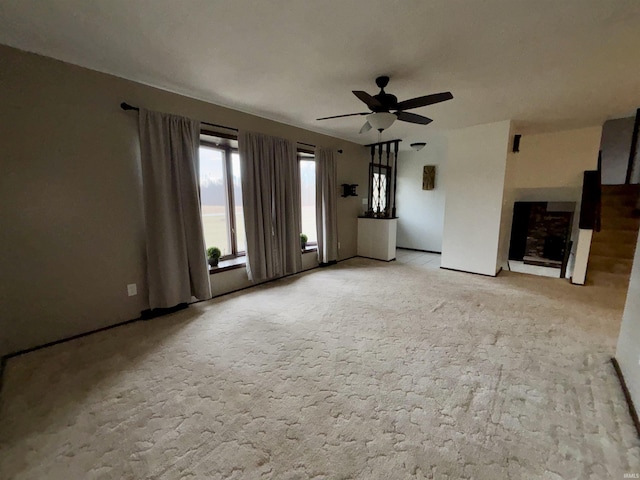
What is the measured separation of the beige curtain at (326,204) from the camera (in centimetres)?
470

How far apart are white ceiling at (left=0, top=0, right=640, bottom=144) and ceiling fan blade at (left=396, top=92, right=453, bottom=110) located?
0.27m

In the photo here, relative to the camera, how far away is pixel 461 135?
173 inches

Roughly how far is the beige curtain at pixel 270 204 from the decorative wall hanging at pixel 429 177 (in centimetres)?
353

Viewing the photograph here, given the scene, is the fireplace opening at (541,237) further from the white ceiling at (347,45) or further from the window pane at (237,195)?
the window pane at (237,195)

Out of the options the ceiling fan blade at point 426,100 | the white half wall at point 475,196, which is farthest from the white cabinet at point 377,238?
the ceiling fan blade at point 426,100

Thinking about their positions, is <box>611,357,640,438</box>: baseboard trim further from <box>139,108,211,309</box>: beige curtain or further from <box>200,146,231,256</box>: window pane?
<box>200,146,231,256</box>: window pane

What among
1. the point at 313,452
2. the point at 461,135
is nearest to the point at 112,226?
the point at 313,452

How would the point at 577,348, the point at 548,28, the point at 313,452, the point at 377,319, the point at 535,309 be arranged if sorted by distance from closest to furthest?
the point at 313,452 → the point at 548,28 → the point at 577,348 → the point at 377,319 → the point at 535,309

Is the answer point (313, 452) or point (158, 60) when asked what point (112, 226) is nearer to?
point (158, 60)

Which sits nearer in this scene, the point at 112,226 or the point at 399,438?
the point at 399,438

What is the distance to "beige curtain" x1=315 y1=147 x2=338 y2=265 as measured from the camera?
15.4 feet

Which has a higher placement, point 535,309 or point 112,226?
point 112,226

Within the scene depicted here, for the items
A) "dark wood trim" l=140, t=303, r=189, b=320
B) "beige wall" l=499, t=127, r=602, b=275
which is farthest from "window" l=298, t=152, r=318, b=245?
"beige wall" l=499, t=127, r=602, b=275

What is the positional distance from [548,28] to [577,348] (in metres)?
2.54
